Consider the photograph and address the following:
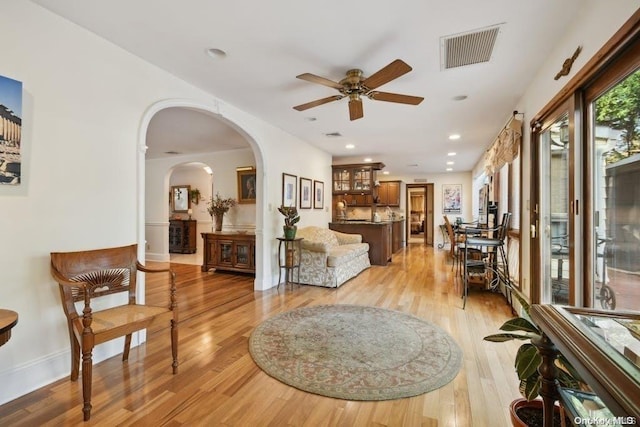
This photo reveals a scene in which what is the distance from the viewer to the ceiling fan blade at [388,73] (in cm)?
220

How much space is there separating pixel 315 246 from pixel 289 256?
445 mm

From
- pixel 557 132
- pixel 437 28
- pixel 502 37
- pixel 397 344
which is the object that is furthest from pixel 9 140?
pixel 557 132

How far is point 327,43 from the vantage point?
7.66 feet

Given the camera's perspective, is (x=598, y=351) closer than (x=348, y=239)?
Yes

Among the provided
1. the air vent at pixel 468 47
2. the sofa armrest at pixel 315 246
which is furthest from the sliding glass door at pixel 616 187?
the sofa armrest at pixel 315 246

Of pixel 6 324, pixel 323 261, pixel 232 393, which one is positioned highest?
pixel 6 324

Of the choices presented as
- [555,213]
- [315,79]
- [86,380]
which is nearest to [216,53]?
[315,79]

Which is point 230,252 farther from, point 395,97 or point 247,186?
point 395,97

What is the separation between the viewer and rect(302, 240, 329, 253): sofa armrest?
462 centimetres

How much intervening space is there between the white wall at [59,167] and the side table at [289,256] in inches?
91.3

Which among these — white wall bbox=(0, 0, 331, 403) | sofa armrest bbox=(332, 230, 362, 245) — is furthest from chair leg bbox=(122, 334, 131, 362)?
sofa armrest bbox=(332, 230, 362, 245)

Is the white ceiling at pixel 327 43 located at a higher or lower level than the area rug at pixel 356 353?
higher

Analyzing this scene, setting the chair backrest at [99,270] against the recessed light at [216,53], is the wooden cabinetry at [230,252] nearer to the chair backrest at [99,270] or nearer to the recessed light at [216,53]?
the chair backrest at [99,270]

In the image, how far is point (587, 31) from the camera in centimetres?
188
